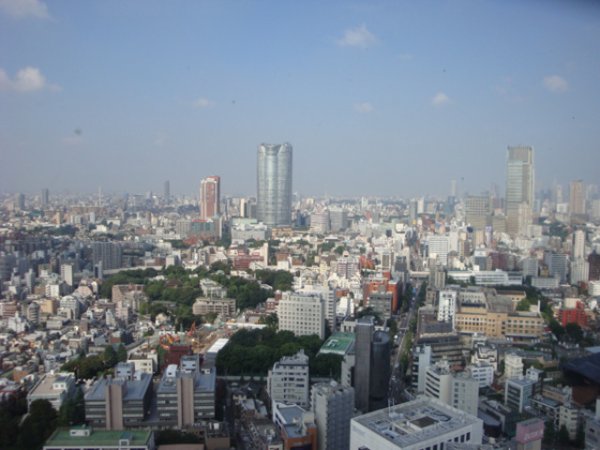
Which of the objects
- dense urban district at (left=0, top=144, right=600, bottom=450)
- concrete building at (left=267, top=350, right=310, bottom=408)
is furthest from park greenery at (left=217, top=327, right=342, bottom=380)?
concrete building at (left=267, top=350, right=310, bottom=408)

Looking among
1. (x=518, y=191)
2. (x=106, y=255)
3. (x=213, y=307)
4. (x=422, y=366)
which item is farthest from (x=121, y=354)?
(x=518, y=191)

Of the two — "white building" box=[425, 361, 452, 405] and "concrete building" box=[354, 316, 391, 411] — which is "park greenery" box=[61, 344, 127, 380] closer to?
"concrete building" box=[354, 316, 391, 411]

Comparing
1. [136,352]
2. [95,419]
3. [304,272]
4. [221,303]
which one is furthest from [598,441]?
[304,272]

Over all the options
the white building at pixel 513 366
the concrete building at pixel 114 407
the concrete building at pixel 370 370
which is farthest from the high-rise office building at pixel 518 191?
the concrete building at pixel 114 407

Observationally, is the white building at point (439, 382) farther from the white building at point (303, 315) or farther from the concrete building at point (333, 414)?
the white building at point (303, 315)

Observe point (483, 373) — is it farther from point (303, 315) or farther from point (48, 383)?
point (48, 383)

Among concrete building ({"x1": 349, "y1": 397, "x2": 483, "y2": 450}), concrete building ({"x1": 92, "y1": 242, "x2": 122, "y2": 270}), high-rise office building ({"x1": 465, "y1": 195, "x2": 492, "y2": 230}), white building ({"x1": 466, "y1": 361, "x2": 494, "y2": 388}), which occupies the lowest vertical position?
white building ({"x1": 466, "y1": 361, "x2": 494, "y2": 388})
